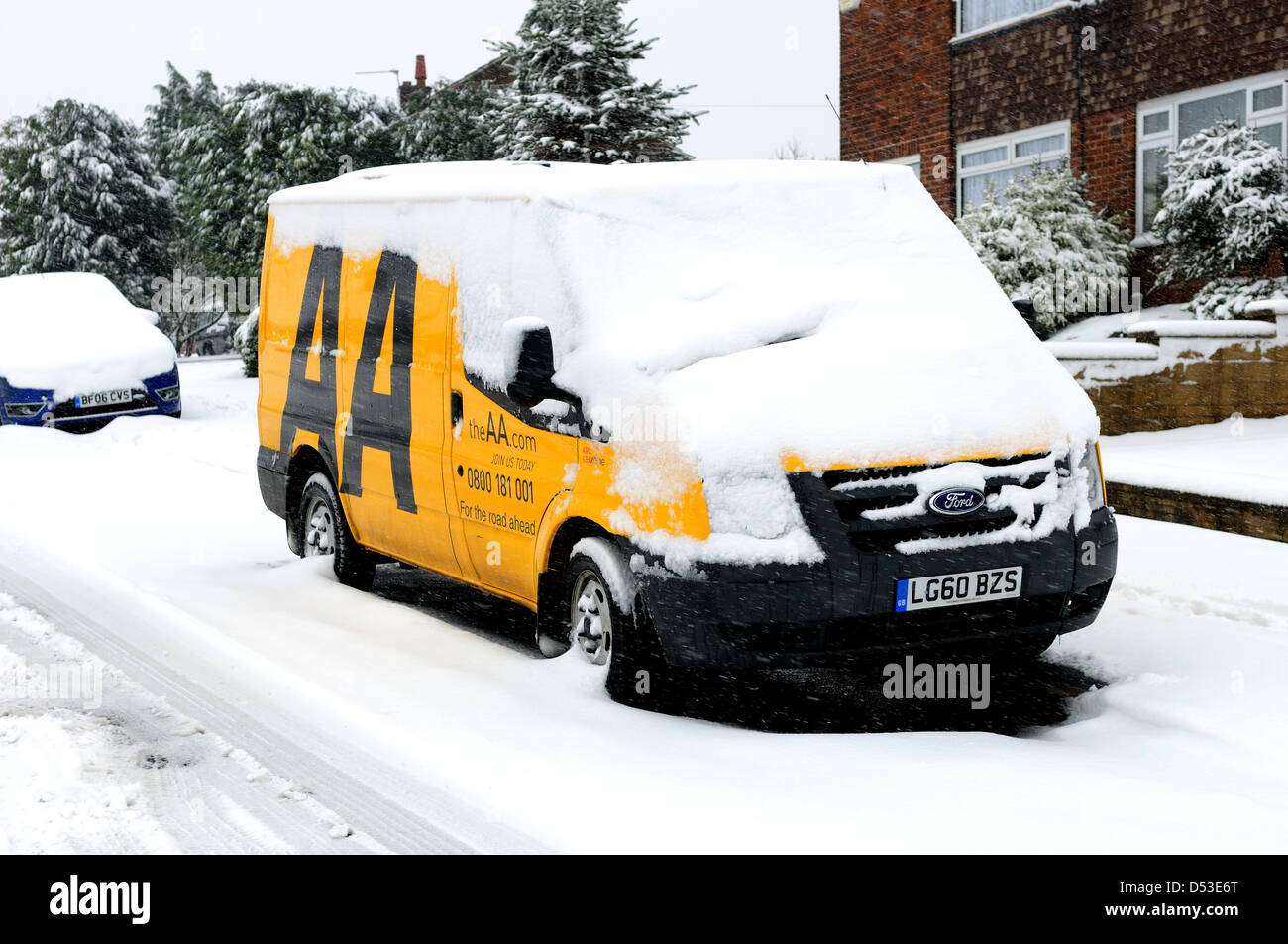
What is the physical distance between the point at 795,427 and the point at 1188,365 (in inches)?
290

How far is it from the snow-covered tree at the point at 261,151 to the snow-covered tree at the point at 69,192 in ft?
37.2

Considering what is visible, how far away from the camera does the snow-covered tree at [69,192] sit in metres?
37.1

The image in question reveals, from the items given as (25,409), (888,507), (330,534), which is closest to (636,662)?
(888,507)

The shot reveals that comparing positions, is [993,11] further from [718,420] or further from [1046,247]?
[718,420]

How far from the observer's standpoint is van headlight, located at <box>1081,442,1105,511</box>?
18.6ft

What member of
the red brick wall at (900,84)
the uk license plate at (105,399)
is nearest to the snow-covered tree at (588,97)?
the red brick wall at (900,84)

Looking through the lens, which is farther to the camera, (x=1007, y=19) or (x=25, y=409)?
(x=1007, y=19)

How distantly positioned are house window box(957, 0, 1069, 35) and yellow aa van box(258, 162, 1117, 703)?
47.5 feet

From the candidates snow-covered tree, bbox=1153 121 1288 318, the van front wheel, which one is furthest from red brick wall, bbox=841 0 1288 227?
the van front wheel

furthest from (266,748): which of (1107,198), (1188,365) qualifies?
(1107,198)

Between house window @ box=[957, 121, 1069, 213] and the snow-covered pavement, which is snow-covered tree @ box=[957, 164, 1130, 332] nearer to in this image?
house window @ box=[957, 121, 1069, 213]

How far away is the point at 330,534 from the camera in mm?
8172

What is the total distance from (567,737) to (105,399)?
12.3m
